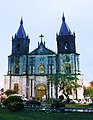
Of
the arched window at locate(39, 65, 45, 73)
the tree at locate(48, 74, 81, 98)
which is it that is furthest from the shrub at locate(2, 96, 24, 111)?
the arched window at locate(39, 65, 45, 73)

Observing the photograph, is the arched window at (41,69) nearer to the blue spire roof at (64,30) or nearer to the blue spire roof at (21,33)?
the blue spire roof at (21,33)

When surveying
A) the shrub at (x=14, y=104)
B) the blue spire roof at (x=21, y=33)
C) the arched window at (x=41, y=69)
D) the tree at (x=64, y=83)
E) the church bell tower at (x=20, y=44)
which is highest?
the blue spire roof at (x=21, y=33)

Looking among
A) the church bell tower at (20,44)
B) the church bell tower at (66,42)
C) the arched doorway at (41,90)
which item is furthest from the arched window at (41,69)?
the church bell tower at (66,42)

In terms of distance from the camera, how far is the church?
51375 millimetres

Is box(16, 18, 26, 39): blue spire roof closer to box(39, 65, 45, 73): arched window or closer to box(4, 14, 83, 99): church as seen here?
box(4, 14, 83, 99): church

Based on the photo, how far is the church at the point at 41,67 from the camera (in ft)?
169

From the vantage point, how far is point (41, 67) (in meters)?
52.6

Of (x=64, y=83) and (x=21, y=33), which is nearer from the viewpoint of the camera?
(x=64, y=83)

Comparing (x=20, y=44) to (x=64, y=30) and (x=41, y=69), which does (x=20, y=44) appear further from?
(x=64, y=30)

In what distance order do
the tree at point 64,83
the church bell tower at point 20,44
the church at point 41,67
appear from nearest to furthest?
the tree at point 64,83
the church at point 41,67
the church bell tower at point 20,44

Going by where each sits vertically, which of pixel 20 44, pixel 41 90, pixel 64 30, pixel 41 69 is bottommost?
pixel 41 90

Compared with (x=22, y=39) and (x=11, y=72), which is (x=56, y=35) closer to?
(x=22, y=39)

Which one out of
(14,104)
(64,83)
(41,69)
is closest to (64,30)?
(41,69)

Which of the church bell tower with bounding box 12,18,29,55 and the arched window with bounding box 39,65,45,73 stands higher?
the church bell tower with bounding box 12,18,29,55
